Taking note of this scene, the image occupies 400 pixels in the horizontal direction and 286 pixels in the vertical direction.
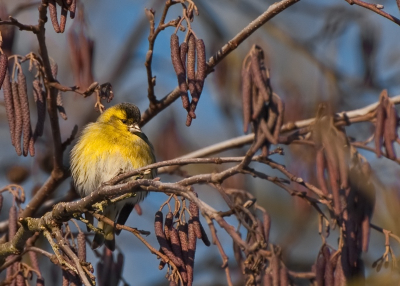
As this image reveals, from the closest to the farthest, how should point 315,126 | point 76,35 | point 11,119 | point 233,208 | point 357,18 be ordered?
1. point 233,208
2. point 11,119
3. point 315,126
4. point 76,35
5. point 357,18

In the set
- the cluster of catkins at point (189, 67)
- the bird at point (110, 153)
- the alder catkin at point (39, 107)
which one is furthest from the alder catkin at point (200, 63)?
the bird at point (110, 153)

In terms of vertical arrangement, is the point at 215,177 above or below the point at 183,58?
below

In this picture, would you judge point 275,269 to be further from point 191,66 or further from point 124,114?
point 124,114

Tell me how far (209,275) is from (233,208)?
119 inches

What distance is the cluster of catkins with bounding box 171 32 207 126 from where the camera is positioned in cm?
199

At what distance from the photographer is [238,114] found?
4.80 meters

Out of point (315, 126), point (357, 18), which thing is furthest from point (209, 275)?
point (315, 126)

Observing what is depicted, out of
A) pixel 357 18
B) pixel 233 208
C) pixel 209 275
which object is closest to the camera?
pixel 233 208

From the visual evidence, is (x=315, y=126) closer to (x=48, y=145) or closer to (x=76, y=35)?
(x=76, y=35)

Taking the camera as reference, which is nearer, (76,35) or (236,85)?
(76,35)

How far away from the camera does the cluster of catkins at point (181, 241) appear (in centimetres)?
181

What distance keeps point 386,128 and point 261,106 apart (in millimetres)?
566

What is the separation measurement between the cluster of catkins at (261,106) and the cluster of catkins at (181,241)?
303 millimetres

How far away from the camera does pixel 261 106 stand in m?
1.97
